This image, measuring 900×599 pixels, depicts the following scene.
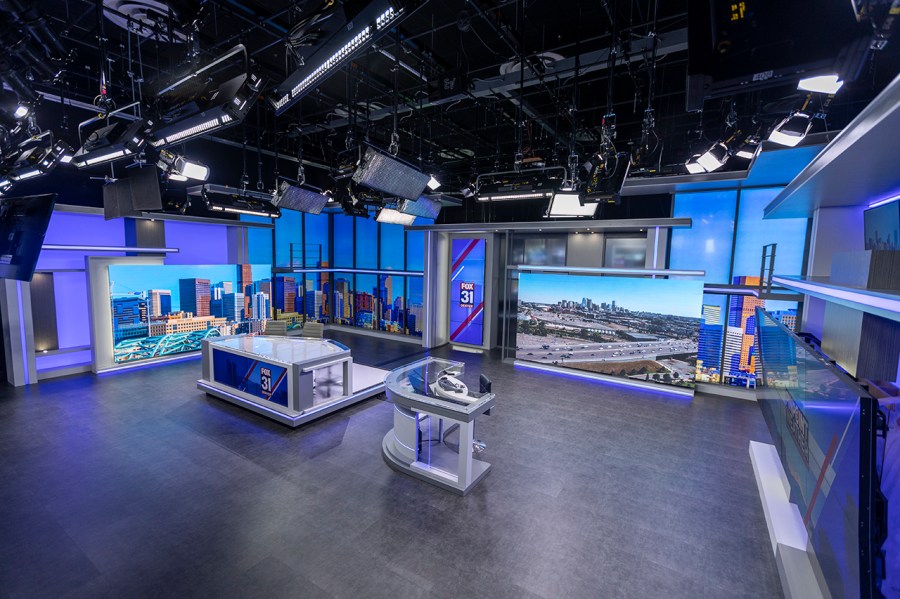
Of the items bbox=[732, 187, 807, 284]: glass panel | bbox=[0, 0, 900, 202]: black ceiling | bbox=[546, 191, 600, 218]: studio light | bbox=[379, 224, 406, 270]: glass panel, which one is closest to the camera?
bbox=[0, 0, 900, 202]: black ceiling

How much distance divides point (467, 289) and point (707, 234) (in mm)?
5527

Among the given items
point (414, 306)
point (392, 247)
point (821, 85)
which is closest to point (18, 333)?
point (392, 247)

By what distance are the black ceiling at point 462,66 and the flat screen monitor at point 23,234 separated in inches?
51.0

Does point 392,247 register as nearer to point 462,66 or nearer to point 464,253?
point 464,253

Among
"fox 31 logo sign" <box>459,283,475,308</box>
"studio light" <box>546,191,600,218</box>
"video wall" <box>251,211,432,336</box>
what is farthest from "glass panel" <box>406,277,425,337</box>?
"studio light" <box>546,191,600,218</box>

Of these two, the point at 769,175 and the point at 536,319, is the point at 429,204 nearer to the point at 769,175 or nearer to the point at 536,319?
the point at 536,319

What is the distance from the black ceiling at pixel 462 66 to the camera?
3735 millimetres

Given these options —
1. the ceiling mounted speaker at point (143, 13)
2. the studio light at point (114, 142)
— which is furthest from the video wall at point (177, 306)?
the ceiling mounted speaker at point (143, 13)

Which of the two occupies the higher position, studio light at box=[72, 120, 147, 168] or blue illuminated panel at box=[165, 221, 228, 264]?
studio light at box=[72, 120, 147, 168]

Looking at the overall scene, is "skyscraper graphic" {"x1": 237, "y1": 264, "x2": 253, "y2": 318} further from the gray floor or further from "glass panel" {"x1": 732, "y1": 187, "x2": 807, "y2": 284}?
"glass panel" {"x1": 732, "y1": 187, "x2": 807, "y2": 284}

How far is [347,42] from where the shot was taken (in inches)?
88.0

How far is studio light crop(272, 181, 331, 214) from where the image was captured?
600 centimetres

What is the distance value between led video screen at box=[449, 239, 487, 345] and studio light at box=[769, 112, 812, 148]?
6.52 metres

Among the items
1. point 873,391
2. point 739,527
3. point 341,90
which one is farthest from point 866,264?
point 341,90
